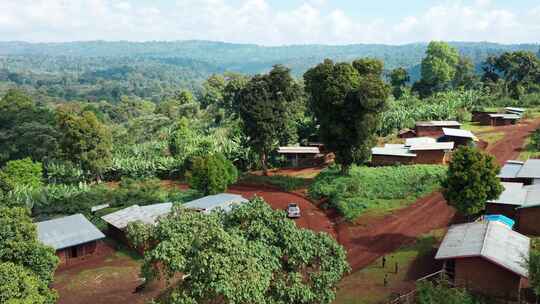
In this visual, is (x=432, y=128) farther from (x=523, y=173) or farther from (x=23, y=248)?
(x=23, y=248)

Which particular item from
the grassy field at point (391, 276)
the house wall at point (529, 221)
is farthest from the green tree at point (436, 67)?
the grassy field at point (391, 276)

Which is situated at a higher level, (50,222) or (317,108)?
(317,108)

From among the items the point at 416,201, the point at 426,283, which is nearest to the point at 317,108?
the point at 416,201

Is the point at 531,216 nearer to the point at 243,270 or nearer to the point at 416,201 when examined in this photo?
the point at 416,201

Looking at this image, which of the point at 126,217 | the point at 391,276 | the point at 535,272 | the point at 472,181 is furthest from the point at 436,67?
the point at 535,272

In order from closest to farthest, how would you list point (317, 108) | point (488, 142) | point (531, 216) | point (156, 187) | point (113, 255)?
point (531, 216) → point (113, 255) → point (317, 108) → point (156, 187) → point (488, 142)

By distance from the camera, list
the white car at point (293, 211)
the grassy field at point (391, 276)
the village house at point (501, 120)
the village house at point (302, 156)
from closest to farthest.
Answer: the grassy field at point (391, 276) < the white car at point (293, 211) < the village house at point (302, 156) < the village house at point (501, 120)

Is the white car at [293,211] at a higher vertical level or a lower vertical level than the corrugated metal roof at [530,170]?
lower

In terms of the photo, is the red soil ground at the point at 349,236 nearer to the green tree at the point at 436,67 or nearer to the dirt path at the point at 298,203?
the dirt path at the point at 298,203
